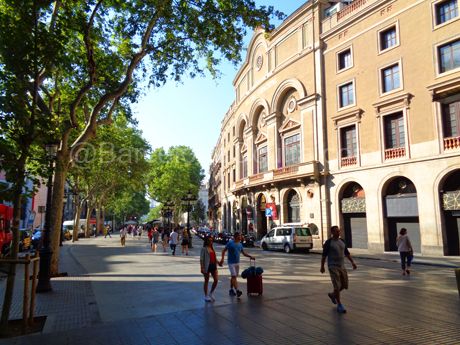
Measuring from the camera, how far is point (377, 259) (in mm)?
20047

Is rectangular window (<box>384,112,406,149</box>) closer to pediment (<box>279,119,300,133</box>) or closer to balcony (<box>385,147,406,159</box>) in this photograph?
balcony (<box>385,147,406,159</box>)

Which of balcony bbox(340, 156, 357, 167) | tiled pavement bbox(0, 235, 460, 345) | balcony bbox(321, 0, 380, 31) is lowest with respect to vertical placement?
tiled pavement bbox(0, 235, 460, 345)

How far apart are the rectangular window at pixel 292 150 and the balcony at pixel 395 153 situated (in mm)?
9313

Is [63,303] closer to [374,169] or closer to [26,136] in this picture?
[26,136]

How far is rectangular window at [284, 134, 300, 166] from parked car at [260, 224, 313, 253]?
27.4 ft

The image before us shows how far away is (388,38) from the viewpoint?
964 inches

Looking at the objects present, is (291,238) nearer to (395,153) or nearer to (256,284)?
(395,153)

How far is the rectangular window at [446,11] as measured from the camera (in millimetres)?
20328

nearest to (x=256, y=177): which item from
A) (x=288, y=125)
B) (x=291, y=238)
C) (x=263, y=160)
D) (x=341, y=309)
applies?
(x=263, y=160)

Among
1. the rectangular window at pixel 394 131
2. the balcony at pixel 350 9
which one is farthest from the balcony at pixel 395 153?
the balcony at pixel 350 9

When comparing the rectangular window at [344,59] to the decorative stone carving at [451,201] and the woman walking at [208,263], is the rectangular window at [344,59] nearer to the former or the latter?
the decorative stone carving at [451,201]

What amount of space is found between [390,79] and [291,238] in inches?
467

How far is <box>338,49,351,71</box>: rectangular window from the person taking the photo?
90.6ft

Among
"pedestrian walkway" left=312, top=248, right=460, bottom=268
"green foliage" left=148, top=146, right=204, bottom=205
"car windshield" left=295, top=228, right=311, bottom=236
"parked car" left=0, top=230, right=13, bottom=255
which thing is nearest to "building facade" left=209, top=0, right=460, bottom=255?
"pedestrian walkway" left=312, top=248, right=460, bottom=268
